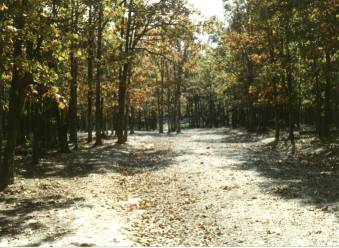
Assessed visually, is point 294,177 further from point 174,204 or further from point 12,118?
point 12,118

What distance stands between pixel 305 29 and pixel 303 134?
77.9 ft

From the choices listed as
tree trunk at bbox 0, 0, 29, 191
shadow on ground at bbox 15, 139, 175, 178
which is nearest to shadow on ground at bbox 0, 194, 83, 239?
tree trunk at bbox 0, 0, 29, 191

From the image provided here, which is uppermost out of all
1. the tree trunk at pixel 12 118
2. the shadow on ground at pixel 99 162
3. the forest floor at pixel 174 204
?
the tree trunk at pixel 12 118

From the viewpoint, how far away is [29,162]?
30641 millimetres

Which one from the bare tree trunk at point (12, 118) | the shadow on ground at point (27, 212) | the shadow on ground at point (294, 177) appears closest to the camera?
the shadow on ground at point (27, 212)

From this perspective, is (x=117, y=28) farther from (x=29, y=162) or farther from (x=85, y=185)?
(x=85, y=185)

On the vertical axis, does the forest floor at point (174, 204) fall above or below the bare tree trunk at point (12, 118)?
below

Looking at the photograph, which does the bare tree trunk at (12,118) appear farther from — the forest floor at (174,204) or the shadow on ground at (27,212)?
the shadow on ground at (27,212)

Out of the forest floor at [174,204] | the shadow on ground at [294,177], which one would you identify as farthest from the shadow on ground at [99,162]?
the shadow on ground at [294,177]

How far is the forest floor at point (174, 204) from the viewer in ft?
45.3

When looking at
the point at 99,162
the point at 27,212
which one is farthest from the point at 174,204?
the point at 99,162

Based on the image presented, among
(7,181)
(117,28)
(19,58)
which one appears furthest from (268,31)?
(19,58)

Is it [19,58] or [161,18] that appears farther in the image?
[161,18]

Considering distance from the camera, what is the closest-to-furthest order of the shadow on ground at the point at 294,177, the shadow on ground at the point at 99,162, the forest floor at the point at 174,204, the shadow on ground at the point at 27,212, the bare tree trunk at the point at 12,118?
the forest floor at the point at 174,204 < the shadow on ground at the point at 27,212 < the shadow on ground at the point at 294,177 < the bare tree trunk at the point at 12,118 < the shadow on ground at the point at 99,162
